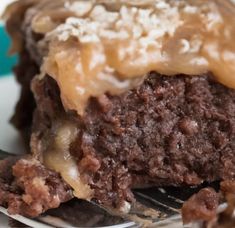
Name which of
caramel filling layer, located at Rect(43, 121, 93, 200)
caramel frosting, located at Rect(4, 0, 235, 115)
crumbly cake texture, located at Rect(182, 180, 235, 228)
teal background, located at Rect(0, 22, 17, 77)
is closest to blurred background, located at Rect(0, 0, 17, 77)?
teal background, located at Rect(0, 22, 17, 77)

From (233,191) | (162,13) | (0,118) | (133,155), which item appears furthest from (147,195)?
(0,118)

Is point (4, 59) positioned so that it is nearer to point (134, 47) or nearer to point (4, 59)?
point (4, 59)

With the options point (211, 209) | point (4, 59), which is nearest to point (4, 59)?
point (4, 59)

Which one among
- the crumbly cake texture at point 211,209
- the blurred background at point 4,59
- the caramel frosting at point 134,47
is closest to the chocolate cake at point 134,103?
the caramel frosting at point 134,47

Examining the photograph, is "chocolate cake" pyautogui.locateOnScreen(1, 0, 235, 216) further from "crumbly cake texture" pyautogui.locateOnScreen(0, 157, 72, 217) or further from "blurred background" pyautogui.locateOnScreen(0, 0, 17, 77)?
"blurred background" pyautogui.locateOnScreen(0, 0, 17, 77)

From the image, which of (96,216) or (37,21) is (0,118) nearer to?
(37,21)

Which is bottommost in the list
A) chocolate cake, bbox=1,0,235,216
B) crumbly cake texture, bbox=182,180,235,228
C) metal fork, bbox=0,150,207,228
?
metal fork, bbox=0,150,207,228

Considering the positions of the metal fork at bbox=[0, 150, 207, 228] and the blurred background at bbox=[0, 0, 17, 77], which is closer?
the metal fork at bbox=[0, 150, 207, 228]

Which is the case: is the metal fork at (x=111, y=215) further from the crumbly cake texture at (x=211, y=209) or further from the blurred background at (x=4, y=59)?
the blurred background at (x=4, y=59)
